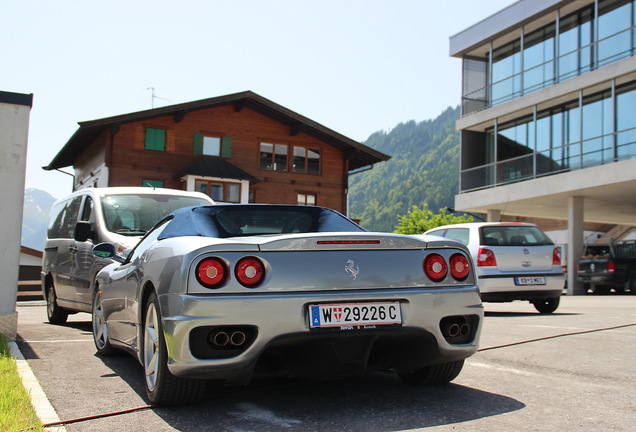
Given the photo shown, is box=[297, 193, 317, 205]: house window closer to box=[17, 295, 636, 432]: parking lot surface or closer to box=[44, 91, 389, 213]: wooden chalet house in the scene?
box=[44, 91, 389, 213]: wooden chalet house

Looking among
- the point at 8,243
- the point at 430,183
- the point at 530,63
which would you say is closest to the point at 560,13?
the point at 530,63

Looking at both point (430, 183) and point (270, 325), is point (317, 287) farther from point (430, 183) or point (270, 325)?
point (430, 183)

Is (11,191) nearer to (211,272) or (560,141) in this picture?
(211,272)

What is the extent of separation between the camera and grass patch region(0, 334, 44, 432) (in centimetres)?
340

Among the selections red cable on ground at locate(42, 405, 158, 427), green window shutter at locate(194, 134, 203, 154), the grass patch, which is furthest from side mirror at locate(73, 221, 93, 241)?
green window shutter at locate(194, 134, 203, 154)

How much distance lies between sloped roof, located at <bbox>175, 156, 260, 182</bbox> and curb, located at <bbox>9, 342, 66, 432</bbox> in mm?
29868

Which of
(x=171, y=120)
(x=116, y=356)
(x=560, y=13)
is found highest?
(x=560, y=13)

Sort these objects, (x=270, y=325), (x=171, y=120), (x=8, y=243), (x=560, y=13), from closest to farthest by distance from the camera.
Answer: (x=270, y=325) → (x=8, y=243) → (x=560, y=13) → (x=171, y=120)

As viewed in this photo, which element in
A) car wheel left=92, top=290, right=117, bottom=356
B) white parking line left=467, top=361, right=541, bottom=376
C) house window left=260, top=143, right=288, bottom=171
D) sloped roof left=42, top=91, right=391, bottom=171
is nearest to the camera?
white parking line left=467, top=361, right=541, bottom=376

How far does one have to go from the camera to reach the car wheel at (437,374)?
4.52m

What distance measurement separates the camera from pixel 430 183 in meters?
176

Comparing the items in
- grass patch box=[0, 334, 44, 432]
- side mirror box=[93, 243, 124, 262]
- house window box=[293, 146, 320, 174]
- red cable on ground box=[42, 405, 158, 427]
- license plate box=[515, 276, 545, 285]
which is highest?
house window box=[293, 146, 320, 174]

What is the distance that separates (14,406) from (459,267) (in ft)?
8.67

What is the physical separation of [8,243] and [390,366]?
457 centimetres
